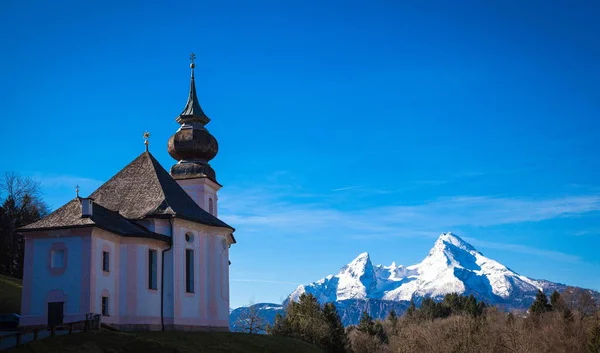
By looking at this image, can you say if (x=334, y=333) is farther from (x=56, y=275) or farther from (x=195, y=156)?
(x=56, y=275)

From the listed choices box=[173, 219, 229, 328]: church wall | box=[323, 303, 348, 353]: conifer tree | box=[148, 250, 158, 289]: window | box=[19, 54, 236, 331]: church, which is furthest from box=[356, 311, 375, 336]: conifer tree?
box=[148, 250, 158, 289]: window

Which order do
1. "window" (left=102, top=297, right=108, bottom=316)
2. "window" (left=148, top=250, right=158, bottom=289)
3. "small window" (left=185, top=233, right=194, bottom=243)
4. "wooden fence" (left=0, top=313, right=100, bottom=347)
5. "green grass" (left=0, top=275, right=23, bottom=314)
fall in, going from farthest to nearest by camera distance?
"green grass" (left=0, top=275, right=23, bottom=314) < "small window" (left=185, top=233, right=194, bottom=243) < "window" (left=148, top=250, right=158, bottom=289) < "window" (left=102, top=297, right=108, bottom=316) < "wooden fence" (left=0, top=313, right=100, bottom=347)

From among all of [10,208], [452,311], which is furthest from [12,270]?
[452,311]

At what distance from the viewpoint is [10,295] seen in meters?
59.4

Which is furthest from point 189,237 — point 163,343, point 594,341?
point 594,341

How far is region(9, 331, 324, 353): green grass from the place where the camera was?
3506cm

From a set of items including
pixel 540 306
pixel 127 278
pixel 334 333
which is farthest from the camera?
pixel 540 306

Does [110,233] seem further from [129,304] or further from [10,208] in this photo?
[10,208]

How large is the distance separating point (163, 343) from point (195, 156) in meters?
26.8

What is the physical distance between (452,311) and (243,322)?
6344cm

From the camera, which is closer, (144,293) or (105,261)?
(105,261)

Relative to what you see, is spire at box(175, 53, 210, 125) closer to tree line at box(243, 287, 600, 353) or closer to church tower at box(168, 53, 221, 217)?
church tower at box(168, 53, 221, 217)

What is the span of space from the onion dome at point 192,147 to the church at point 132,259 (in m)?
7.13

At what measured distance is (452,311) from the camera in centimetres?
14138
